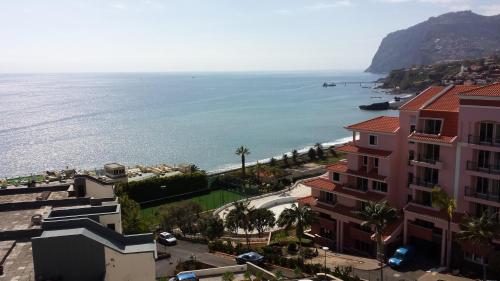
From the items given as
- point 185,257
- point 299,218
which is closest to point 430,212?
point 299,218

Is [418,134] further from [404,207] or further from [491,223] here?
[491,223]

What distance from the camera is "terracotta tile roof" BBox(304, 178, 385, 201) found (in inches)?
1635

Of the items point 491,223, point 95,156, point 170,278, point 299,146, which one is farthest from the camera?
point 299,146

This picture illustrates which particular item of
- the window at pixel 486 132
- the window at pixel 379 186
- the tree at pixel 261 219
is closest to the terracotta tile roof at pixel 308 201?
the tree at pixel 261 219

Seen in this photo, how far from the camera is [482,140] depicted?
35719 millimetres

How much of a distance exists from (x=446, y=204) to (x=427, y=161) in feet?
16.9

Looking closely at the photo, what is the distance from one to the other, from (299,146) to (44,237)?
107 metres

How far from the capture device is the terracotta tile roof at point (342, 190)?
136ft

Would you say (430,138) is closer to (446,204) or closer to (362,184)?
(446,204)

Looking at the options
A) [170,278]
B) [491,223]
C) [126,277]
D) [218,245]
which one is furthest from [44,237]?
[491,223]

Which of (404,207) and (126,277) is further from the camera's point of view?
(404,207)

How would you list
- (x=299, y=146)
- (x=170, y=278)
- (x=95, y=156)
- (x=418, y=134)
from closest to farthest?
1. (x=170, y=278)
2. (x=418, y=134)
3. (x=95, y=156)
4. (x=299, y=146)

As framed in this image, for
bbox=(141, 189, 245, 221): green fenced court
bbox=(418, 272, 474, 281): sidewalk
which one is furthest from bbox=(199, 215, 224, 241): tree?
bbox=(418, 272, 474, 281): sidewalk

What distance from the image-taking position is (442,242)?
36406mm
